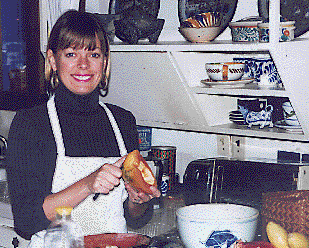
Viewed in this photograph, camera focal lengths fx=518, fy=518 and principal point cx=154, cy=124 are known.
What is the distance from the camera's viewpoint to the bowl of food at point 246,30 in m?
1.80

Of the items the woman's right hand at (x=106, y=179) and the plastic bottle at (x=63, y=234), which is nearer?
the plastic bottle at (x=63, y=234)

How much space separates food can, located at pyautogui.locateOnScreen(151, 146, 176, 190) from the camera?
237 centimetres

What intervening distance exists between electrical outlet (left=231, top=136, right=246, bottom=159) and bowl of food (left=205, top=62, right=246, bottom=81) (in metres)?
0.43

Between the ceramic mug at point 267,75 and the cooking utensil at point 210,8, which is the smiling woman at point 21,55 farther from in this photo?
the ceramic mug at point 267,75

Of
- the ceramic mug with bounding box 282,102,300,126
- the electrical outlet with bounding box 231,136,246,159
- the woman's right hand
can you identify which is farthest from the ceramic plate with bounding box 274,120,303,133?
the woman's right hand

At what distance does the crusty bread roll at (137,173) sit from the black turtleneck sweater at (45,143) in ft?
0.94

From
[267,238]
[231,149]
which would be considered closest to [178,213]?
[267,238]

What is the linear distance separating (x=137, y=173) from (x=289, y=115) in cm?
73

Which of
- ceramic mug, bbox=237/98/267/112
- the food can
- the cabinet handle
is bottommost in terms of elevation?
the cabinet handle

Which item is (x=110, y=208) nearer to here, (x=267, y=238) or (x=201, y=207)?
(x=201, y=207)

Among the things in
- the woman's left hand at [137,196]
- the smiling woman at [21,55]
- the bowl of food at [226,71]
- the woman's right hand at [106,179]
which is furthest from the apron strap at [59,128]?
the smiling woman at [21,55]

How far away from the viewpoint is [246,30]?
1.81 meters

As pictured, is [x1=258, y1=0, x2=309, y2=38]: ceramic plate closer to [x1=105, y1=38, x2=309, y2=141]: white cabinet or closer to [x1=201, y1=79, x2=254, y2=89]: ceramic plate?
[x1=105, y1=38, x2=309, y2=141]: white cabinet

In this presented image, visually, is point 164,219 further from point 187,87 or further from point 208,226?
point 208,226
